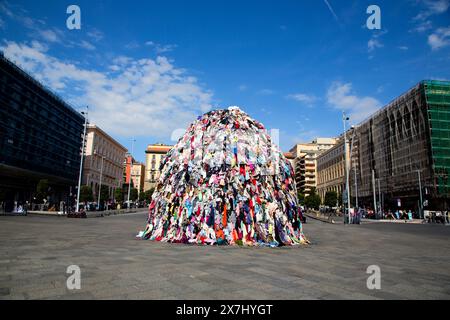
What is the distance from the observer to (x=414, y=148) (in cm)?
5253

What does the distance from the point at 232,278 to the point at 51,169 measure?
67.7 metres

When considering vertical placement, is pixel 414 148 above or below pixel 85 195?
above

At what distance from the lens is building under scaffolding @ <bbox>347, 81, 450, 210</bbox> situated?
158ft

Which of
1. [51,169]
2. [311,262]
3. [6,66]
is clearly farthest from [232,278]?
[51,169]

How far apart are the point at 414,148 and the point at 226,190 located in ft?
173

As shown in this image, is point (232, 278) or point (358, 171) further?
point (358, 171)

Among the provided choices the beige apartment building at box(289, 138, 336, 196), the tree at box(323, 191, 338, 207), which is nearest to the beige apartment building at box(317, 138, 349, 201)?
the beige apartment building at box(289, 138, 336, 196)

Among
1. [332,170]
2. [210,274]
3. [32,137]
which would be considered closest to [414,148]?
[332,170]

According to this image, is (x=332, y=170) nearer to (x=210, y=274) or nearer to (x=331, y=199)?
(x=331, y=199)

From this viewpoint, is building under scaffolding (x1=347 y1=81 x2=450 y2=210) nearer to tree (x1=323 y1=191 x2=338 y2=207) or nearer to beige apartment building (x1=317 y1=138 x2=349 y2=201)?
tree (x1=323 y1=191 x2=338 y2=207)

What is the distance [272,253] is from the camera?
355 inches
